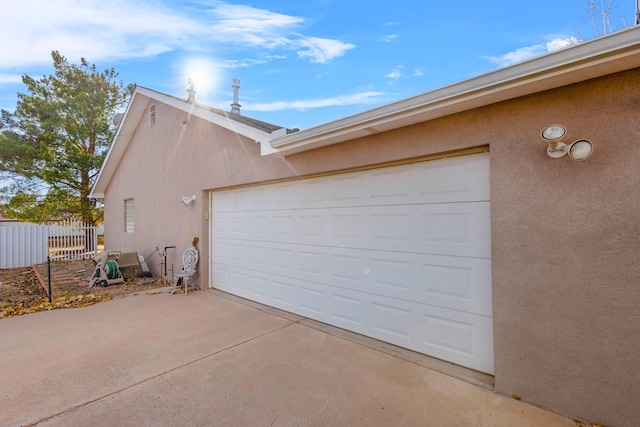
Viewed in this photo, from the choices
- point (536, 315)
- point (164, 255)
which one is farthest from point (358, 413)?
point (164, 255)

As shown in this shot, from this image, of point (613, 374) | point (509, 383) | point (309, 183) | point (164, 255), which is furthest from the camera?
point (164, 255)

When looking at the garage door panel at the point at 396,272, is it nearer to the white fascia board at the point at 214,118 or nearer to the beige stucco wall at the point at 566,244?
the beige stucco wall at the point at 566,244

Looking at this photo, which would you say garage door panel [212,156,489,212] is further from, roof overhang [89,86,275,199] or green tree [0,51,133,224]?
green tree [0,51,133,224]

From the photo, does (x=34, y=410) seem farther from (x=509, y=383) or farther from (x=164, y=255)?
(x=164, y=255)

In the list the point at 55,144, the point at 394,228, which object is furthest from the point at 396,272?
the point at 55,144

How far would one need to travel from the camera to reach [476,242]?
3549 mm

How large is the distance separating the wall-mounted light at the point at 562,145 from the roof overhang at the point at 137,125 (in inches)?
150

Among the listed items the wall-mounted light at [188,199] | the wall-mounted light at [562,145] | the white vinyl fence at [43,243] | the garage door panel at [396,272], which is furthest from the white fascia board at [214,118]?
the white vinyl fence at [43,243]

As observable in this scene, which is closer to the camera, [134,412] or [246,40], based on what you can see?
[134,412]

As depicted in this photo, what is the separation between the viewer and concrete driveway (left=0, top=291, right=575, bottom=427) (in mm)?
2805

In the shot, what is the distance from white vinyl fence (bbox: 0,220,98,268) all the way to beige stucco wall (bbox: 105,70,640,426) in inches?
623

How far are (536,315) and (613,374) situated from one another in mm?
651

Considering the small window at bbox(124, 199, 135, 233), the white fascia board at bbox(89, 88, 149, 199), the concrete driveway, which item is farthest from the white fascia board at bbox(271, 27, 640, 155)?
the small window at bbox(124, 199, 135, 233)

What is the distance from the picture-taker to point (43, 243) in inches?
513
